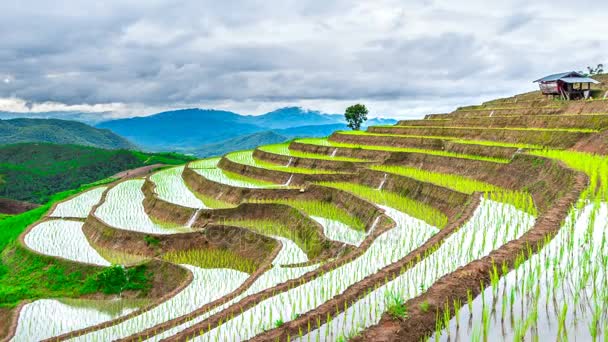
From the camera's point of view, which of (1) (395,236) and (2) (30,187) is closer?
(1) (395,236)

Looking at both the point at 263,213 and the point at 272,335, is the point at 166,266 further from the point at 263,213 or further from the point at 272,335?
the point at 272,335

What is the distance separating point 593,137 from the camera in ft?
48.5

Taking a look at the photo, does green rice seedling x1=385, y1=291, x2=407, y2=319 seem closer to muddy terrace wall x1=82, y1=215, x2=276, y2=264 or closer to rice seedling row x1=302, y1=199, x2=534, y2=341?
rice seedling row x1=302, y1=199, x2=534, y2=341

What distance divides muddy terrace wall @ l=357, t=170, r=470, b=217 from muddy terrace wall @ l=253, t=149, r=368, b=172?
109 inches

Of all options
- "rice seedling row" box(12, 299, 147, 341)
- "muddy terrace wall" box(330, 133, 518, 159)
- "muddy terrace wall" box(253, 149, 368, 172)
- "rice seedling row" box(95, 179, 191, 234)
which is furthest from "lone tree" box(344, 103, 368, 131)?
"rice seedling row" box(12, 299, 147, 341)

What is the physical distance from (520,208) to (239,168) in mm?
18398

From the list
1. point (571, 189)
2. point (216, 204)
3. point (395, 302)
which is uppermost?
point (571, 189)

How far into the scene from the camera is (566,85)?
26281 mm

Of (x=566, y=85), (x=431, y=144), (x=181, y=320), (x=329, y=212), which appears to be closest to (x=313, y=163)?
(x=431, y=144)

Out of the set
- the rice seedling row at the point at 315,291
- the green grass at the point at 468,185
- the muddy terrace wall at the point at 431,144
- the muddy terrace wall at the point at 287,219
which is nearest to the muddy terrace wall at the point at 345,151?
the muddy terrace wall at the point at 431,144

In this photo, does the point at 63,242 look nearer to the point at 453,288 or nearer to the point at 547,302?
the point at 453,288

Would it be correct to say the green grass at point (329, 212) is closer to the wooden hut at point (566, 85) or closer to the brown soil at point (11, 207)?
the wooden hut at point (566, 85)

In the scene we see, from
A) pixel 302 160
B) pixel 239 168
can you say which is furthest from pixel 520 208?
pixel 239 168

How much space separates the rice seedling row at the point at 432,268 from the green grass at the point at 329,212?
14.1ft
